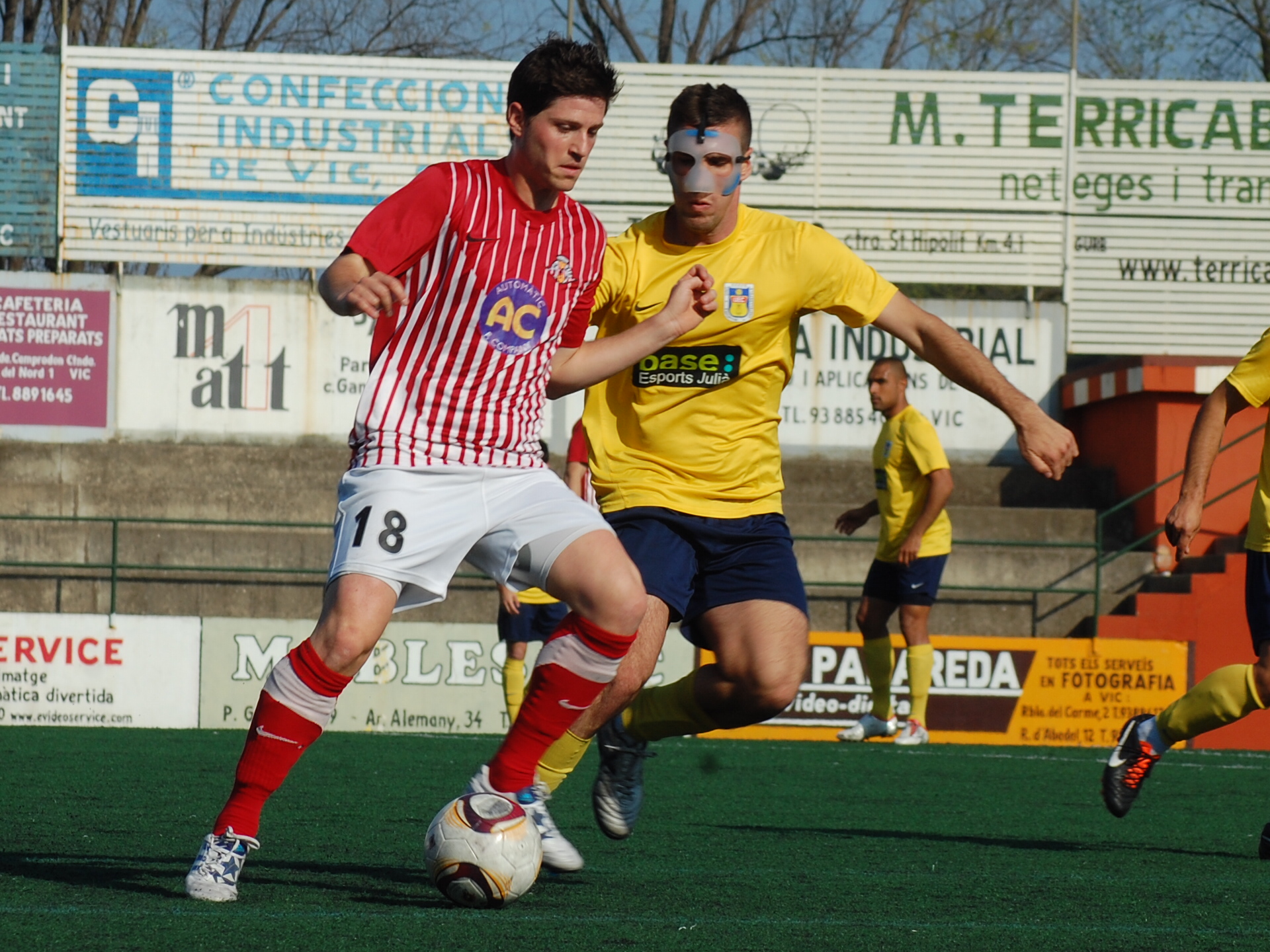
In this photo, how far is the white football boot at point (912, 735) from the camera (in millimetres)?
12055

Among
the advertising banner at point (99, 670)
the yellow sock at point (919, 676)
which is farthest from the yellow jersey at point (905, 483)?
the advertising banner at point (99, 670)

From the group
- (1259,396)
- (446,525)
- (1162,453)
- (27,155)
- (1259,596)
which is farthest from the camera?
(27,155)

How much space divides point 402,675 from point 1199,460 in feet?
27.7

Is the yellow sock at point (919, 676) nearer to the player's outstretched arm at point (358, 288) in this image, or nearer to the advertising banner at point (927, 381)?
the advertising banner at point (927, 381)

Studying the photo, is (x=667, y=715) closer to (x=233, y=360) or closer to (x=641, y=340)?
(x=641, y=340)

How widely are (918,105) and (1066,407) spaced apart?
3877 millimetres

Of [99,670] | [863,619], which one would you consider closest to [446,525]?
A: [863,619]

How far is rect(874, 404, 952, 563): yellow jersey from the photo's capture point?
11539 millimetres

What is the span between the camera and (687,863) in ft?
17.2

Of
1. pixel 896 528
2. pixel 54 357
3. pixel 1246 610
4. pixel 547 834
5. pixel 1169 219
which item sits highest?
pixel 1169 219

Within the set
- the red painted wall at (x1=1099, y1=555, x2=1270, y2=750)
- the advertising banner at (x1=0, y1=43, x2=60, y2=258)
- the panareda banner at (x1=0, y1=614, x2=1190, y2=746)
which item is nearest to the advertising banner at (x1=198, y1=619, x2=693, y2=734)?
the panareda banner at (x1=0, y1=614, x2=1190, y2=746)

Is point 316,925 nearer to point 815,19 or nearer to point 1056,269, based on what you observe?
point 1056,269

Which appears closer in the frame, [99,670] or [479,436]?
[479,436]

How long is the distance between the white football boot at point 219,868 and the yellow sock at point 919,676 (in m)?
8.49
